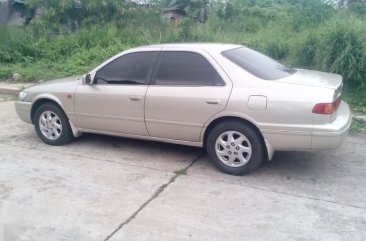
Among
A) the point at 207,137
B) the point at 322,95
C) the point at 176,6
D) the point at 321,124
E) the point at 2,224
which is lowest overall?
the point at 2,224

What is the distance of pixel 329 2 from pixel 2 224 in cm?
1221

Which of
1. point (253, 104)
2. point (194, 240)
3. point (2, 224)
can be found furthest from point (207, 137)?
point (2, 224)

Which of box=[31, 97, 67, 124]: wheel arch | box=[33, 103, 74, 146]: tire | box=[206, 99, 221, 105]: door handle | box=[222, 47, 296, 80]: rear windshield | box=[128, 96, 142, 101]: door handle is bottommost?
box=[33, 103, 74, 146]: tire

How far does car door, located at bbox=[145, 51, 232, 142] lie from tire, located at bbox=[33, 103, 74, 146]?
4.72 ft

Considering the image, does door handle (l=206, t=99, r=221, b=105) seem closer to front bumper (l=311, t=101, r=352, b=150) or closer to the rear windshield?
the rear windshield

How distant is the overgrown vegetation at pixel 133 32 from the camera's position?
933 centimetres

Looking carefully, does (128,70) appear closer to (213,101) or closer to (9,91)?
(213,101)

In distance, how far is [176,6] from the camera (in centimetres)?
1716

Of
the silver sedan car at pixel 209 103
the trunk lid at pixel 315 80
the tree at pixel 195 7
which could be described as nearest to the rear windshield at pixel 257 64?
the silver sedan car at pixel 209 103

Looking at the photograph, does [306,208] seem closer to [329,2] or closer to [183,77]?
[183,77]

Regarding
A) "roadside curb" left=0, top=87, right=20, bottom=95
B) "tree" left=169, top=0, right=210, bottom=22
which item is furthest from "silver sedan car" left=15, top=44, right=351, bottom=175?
"tree" left=169, top=0, right=210, bottom=22

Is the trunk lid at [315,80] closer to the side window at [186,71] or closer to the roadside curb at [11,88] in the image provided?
the side window at [186,71]

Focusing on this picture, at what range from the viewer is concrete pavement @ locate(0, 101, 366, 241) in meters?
3.58

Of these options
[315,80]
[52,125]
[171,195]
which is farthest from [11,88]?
[315,80]
